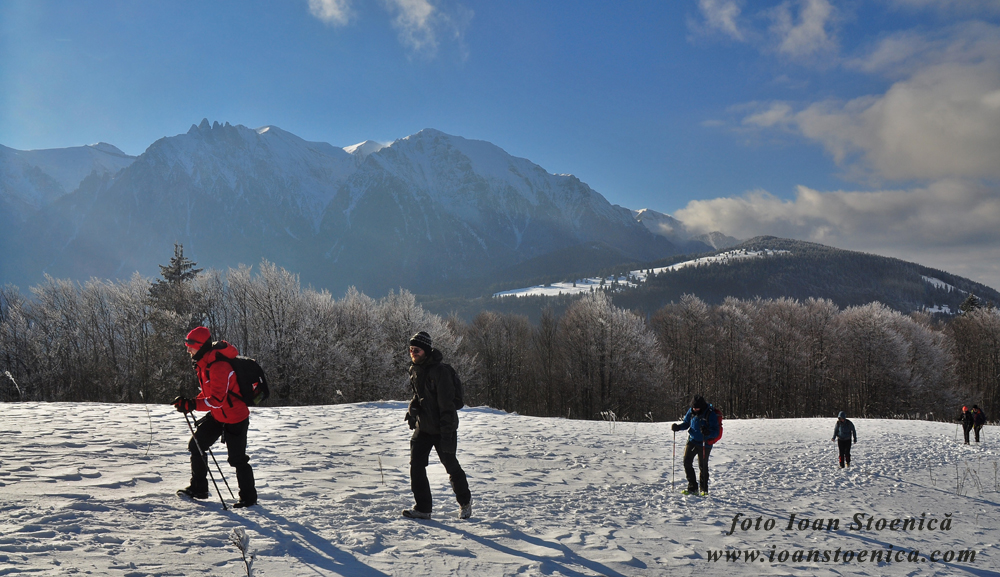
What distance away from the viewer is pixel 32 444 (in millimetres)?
8352

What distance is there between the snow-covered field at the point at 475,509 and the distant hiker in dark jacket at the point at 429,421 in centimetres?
35

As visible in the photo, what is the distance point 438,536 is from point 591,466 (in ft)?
19.0

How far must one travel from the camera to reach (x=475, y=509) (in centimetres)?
661

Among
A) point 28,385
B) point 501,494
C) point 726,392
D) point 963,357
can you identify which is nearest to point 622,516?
point 501,494

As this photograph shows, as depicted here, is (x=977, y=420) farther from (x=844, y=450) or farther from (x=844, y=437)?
(x=844, y=437)

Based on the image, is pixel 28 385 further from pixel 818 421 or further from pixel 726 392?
pixel 726 392

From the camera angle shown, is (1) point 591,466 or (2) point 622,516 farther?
(1) point 591,466

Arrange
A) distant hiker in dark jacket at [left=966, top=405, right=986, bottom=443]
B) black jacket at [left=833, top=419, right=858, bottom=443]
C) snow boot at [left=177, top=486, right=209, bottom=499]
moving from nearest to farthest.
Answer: snow boot at [left=177, top=486, right=209, bottom=499] → black jacket at [left=833, top=419, right=858, bottom=443] → distant hiker in dark jacket at [left=966, top=405, right=986, bottom=443]

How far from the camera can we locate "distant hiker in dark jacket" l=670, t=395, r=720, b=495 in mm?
8344

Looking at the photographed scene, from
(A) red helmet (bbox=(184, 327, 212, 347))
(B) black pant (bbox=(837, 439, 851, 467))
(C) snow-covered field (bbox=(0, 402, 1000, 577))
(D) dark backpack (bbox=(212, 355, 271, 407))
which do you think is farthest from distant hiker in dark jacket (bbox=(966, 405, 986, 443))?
(A) red helmet (bbox=(184, 327, 212, 347))

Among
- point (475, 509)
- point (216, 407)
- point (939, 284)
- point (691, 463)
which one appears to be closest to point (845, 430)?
point (691, 463)

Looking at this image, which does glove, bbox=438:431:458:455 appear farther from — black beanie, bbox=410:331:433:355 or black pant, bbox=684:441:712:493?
black pant, bbox=684:441:712:493

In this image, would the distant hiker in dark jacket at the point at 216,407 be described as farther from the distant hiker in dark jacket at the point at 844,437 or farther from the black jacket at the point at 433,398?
the distant hiker in dark jacket at the point at 844,437

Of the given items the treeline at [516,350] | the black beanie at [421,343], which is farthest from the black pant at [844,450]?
the treeline at [516,350]
